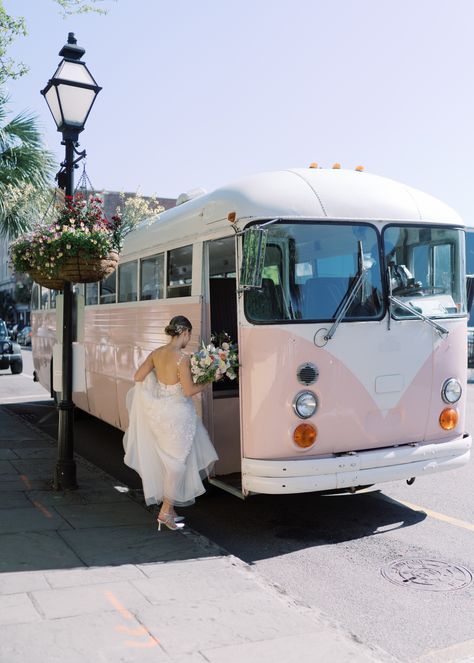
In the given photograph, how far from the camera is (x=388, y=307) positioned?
6.10m

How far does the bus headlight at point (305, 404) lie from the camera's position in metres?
5.71

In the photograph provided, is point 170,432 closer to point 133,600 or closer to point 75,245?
point 133,600

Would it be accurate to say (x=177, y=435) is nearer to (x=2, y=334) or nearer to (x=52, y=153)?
(x=52, y=153)

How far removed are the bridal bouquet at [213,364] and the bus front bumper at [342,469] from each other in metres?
0.72

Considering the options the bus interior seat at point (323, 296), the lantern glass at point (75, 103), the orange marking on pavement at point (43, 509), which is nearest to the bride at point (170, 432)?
the orange marking on pavement at point (43, 509)

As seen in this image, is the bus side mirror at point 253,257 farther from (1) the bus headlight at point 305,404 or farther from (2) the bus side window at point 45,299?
(2) the bus side window at point 45,299

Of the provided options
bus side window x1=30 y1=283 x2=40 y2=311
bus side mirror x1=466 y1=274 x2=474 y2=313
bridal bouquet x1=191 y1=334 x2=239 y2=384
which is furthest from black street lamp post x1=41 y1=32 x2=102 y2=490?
bus side window x1=30 y1=283 x2=40 y2=311

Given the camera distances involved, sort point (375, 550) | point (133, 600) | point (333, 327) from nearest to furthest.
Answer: point (133, 600)
point (375, 550)
point (333, 327)

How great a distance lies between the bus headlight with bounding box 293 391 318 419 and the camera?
5711 millimetres

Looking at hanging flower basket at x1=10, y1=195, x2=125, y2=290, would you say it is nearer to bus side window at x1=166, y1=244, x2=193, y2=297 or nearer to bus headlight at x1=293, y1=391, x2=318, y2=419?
bus side window at x1=166, y1=244, x2=193, y2=297

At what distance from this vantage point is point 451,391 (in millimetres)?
6430

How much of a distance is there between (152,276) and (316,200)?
2572mm

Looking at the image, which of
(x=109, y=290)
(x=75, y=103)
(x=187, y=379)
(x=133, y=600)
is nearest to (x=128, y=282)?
(x=109, y=290)

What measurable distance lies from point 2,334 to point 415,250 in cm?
1816
